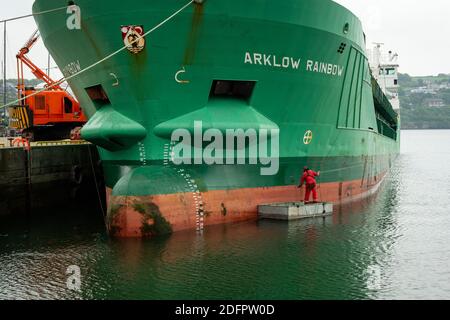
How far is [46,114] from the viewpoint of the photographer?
2436 cm

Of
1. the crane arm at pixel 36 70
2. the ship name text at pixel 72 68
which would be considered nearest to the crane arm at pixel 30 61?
the crane arm at pixel 36 70

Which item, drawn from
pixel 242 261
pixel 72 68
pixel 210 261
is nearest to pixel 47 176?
pixel 72 68

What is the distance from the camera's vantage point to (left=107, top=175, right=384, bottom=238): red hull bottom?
13.1 metres

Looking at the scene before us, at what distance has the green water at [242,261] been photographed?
9445 mm

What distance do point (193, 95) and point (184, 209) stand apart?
2.91 metres

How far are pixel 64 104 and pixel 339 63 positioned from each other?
508 inches

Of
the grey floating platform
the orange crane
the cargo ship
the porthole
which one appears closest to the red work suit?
the cargo ship

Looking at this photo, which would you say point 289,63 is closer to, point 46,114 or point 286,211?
point 286,211

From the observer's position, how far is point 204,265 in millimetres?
10891

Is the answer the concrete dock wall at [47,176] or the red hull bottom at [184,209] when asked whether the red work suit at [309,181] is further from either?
the concrete dock wall at [47,176]

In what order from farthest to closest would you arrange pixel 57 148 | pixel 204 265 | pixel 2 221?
pixel 57 148 < pixel 2 221 < pixel 204 265
